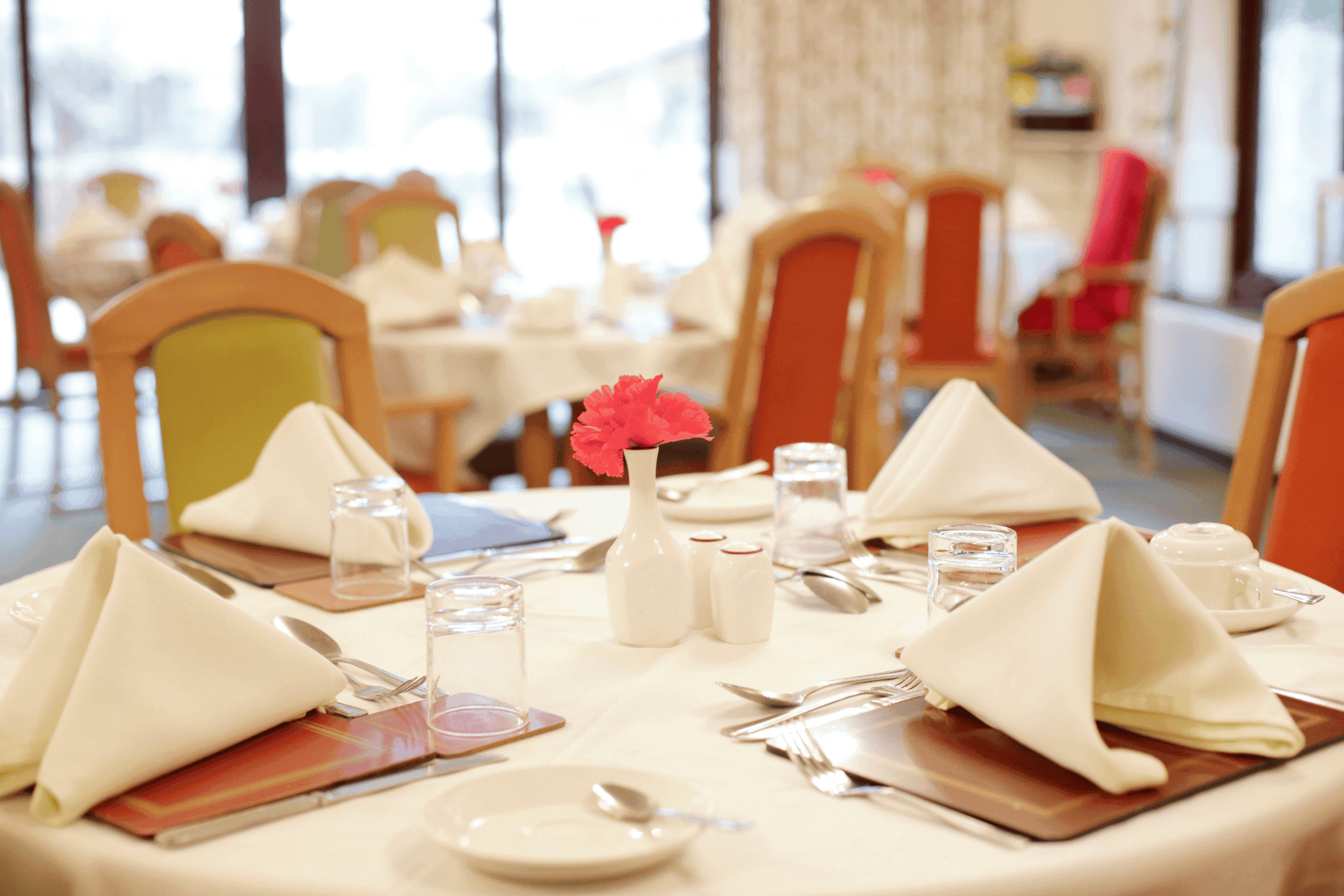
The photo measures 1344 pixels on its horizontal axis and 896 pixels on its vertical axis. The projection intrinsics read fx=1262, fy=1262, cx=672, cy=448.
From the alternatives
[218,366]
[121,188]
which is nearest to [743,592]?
[218,366]

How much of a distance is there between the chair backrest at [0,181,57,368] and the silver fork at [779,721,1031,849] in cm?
417

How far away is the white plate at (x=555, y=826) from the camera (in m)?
0.61

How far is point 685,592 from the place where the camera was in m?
1.02

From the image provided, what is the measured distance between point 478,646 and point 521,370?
2.01 meters

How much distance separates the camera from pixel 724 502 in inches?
59.2

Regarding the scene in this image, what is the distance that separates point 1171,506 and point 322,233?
3.50m

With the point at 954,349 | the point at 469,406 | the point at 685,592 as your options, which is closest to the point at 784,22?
the point at 954,349

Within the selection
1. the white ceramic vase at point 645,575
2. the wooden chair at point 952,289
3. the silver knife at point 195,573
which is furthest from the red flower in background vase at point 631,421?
the wooden chair at point 952,289

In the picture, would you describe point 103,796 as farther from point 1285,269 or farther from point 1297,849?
point 1285,269

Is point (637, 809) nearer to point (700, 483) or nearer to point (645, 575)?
point (645, 575)

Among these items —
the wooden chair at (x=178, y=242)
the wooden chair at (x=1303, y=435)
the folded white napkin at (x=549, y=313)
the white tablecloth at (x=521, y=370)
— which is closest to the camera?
the wooden chair at (x=1303, y=435)

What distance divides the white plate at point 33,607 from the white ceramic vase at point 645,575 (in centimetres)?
45

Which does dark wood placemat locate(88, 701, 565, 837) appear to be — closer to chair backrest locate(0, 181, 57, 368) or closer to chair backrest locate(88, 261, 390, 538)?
chair backrest locate(88, 261, 390, 538)

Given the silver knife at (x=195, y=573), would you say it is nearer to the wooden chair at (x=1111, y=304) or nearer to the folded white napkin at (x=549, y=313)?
the folded white napkin at (x=549, y=313)
